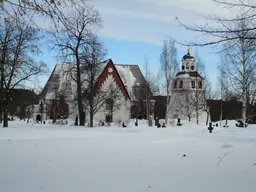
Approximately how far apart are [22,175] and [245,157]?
6986 mm

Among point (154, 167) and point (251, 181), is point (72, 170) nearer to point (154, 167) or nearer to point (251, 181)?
point (154, 167)

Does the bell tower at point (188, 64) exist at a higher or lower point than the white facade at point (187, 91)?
higher

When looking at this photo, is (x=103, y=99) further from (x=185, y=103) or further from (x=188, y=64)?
(x=188, y=64)

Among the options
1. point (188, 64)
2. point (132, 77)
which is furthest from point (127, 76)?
point (188, 64)

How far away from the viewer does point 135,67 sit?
6981 centimetres

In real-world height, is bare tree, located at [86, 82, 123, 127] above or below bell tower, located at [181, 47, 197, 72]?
below

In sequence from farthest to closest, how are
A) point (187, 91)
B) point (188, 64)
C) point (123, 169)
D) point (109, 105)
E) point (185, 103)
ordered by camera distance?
point (188, 64)
point (185, 103)
point (187, 91)
point (109, 105)
point (123, 169)

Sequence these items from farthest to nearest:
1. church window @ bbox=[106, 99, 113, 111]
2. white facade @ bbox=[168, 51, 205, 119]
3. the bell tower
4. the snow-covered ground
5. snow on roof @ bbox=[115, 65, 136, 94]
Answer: snow on roof @ bbox=[115, 65, 136, 94], the bell tower, white facade @ bbox=[168, 51, 205, 119], church window @ bbox=[106, 99, 113, 111], the snow-covered ground

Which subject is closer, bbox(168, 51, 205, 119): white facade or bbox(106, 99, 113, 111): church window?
bbox(106, 99, 113, 111): church window

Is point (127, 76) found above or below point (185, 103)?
above

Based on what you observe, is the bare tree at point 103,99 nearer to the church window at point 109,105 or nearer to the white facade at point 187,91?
the church window at point 109,105

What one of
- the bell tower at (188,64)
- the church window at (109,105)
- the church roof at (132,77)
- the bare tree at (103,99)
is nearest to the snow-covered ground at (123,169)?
the bare tree at (103,99)

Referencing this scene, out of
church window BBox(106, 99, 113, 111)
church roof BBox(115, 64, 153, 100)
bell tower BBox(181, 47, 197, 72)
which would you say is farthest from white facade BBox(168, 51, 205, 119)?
church window BBox(106, 99, 113, 111)

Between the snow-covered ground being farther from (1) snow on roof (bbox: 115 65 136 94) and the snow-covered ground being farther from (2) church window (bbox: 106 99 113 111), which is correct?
(1) snow on roof (bbox: 115 65 136 94)
